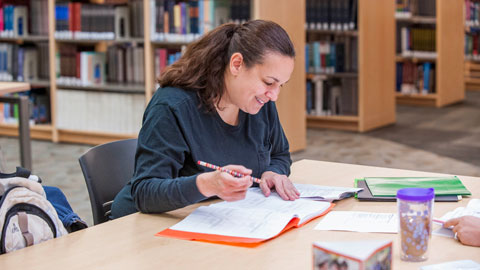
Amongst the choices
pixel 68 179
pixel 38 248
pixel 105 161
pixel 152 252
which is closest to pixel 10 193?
pixel 38 248

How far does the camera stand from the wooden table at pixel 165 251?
58.8 inches

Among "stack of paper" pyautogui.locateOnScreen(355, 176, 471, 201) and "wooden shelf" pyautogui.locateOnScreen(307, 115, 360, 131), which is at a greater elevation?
"stack of paper" pyautogui.locateOnScreen(355, 176, 471, 201)

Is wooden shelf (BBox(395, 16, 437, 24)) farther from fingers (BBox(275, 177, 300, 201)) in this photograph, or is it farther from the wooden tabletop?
fingers (BBox(275, 177, 300, 201))

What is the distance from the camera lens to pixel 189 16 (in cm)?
584

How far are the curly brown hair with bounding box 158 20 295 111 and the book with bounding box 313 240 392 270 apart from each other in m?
0.89

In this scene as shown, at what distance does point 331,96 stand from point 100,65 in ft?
7.62

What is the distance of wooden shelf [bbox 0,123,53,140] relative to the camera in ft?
21.9

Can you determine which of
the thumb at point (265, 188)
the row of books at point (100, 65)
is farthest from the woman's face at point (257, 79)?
the row of books at point (100, 65)

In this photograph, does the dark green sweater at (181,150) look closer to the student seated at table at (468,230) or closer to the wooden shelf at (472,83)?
the student seated at table at (468,230)

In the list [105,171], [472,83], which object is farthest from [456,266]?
[472,83]

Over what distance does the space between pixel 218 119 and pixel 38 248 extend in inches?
26.4

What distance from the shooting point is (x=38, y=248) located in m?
1.61

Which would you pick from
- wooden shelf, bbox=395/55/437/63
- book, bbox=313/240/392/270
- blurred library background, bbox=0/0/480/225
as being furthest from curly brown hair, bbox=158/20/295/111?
wooden shelf, bbox=395/55/437/63

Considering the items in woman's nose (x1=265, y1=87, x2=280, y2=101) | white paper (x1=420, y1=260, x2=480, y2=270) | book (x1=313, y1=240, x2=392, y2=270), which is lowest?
white paper (x1=420, y1=260, x2=480, y2=270)
